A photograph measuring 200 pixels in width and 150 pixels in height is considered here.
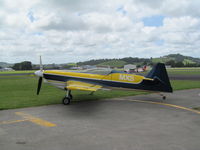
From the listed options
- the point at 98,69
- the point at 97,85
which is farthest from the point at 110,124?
the point at 98,69

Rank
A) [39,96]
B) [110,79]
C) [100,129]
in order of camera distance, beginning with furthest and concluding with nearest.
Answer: [39,96], [110,79], [100,129]

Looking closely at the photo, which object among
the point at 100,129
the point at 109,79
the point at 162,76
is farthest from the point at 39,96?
the point at 162,76

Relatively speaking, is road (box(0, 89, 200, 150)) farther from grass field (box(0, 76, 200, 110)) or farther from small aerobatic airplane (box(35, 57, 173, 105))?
small aerobatic airplane (box(35, 57, 173, 105))

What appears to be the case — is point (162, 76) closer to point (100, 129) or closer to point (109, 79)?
point (109, 79)

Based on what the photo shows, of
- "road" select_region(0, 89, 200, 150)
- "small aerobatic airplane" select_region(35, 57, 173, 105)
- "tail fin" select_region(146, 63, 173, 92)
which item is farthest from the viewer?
"tail fin" select_region(146, 63, 173, 92)

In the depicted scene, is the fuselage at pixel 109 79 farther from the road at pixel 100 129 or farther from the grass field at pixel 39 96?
the road at pixel 100 129

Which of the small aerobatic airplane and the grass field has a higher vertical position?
the small aerobatic airplane

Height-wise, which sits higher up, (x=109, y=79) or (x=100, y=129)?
(x=109, y=79)

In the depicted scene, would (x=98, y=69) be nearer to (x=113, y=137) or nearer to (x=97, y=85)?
(x=97, y=85)

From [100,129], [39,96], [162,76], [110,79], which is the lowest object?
[100,129]

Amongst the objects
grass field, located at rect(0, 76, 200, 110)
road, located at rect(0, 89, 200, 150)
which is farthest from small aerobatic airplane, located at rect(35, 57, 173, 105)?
road, located at rect(0, 89, 200, 150)

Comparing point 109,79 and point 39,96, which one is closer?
point 109,79

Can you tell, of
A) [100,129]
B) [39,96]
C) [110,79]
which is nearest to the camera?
[100,129]

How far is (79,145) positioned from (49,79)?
6670mm
